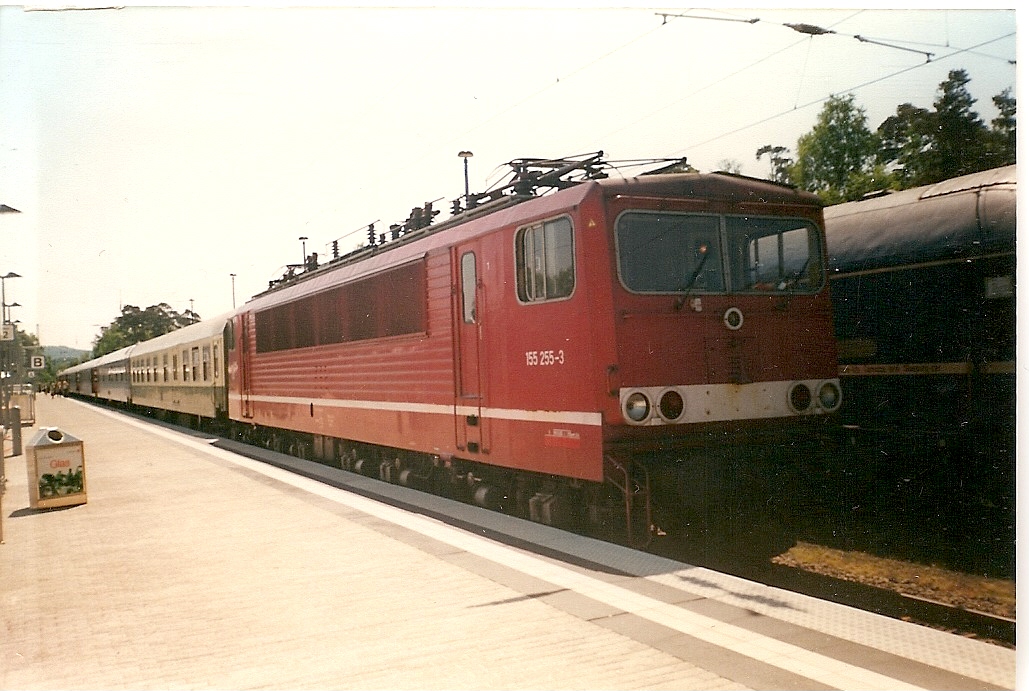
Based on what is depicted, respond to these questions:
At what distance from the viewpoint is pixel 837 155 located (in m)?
7.68

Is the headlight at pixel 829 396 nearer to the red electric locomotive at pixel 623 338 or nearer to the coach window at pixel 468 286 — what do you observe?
the red electric locomotive at pixel 623 338

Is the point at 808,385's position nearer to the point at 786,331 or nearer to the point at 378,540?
the point at 786,331

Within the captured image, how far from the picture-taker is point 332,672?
14.9ft

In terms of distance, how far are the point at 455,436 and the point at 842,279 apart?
4141 mm

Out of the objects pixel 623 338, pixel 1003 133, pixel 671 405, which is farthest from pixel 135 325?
pixel 1003 133

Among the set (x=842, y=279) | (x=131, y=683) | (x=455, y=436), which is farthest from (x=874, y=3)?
(x=131, y=683)

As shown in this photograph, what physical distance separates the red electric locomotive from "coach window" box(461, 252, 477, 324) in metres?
0.02

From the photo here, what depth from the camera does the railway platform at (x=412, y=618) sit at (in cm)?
443

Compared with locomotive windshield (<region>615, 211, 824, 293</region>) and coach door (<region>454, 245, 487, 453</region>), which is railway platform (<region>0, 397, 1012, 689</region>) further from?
locomotive windshield (<region>615, 211, 824, 293</region>)

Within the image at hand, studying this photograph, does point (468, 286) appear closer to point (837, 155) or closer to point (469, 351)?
point (469, 351)

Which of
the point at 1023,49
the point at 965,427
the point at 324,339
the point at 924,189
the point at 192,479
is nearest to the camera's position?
the point at 1023,49

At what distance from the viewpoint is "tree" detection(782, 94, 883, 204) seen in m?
6.85

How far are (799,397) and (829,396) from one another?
31 cm

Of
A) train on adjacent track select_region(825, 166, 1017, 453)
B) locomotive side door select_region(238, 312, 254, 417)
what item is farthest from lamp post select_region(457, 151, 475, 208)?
locomotive side door select_region(238, 312, 254, 417)
